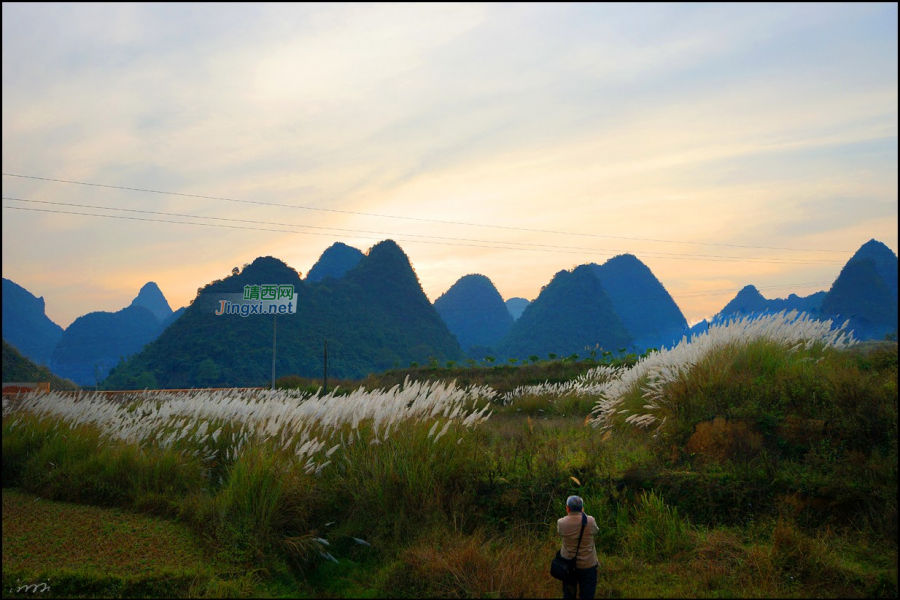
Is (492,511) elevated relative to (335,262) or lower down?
lower down

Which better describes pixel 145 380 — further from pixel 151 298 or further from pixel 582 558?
pixel 151 298

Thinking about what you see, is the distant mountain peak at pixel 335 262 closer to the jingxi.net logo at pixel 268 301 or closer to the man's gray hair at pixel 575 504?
the jingxi.net logo at pixel 268 301

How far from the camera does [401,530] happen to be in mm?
5281

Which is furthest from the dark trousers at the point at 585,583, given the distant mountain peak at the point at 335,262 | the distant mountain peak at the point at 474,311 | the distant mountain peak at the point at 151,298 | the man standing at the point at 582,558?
the distant mountain peak at the point at 151,298

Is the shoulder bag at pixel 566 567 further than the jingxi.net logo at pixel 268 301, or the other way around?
the jingxi.net logo at pixel 268 301

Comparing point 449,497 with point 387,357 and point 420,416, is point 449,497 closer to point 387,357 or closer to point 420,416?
point 420,416

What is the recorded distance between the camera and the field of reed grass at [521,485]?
15.1ft

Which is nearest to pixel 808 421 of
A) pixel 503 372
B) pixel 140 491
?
pixel 140 491

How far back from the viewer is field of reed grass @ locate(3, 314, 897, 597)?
4594 millimetres

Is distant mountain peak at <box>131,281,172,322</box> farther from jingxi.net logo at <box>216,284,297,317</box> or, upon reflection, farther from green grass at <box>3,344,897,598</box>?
green grass at <box>3,344,897,598</box>

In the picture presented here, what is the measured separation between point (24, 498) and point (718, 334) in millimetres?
9601

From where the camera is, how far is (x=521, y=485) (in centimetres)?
590
